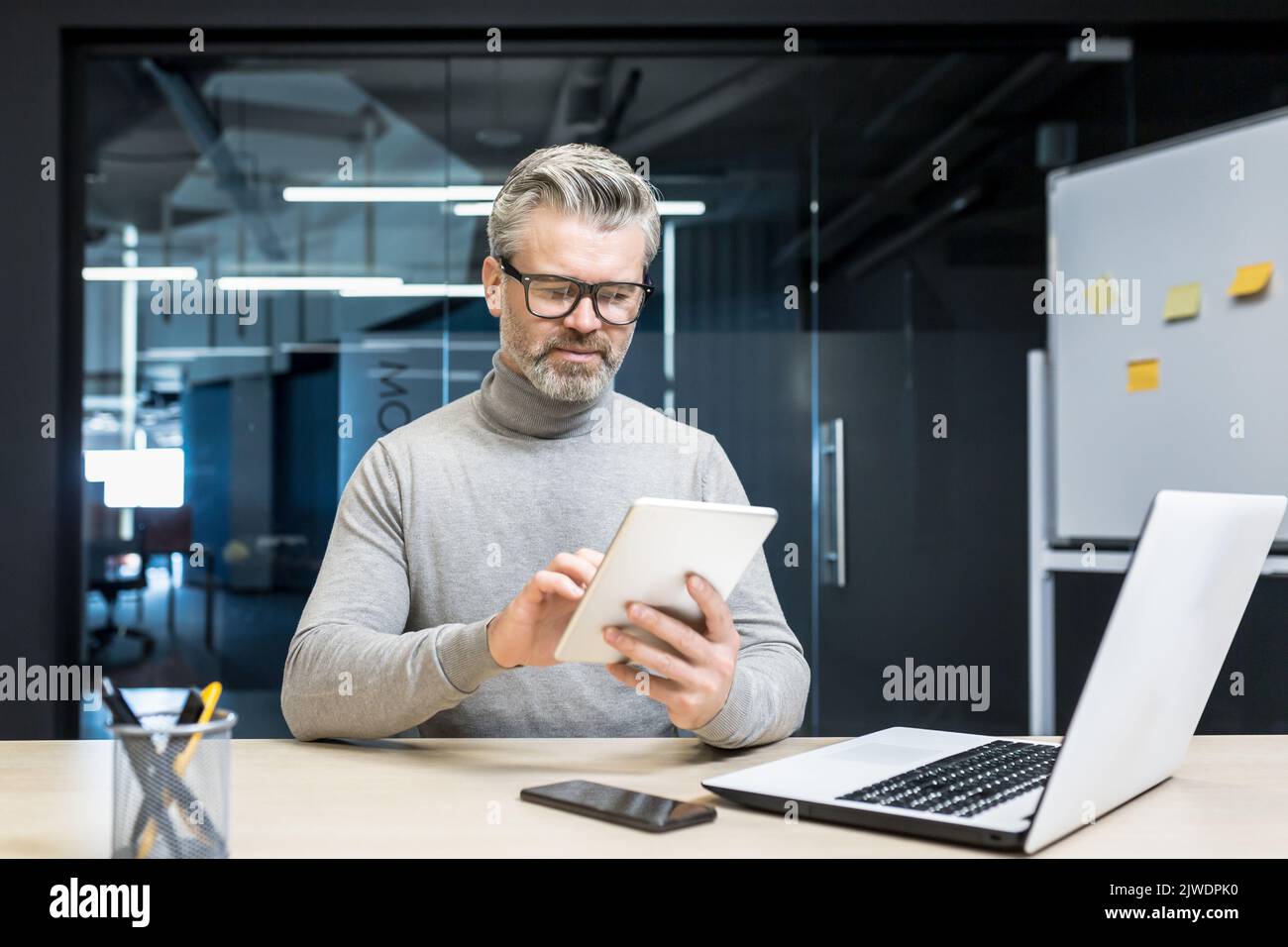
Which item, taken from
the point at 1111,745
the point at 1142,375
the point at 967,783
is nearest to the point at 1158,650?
the point at 1111,745

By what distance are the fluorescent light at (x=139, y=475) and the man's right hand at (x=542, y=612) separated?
7.49 ft

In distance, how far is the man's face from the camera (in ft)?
4.97

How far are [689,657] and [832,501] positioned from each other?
2408 millimetres

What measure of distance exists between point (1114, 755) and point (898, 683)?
9.28 feet

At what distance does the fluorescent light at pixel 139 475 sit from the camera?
3.00 m

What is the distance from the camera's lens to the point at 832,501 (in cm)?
342

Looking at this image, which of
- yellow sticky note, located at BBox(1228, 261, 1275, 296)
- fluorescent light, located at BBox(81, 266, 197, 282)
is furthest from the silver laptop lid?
fluorescent light, located at BBox(81, 266, 197, 282)

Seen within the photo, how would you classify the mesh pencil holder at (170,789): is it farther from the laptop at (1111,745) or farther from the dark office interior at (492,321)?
the dark office interior at (492,321)

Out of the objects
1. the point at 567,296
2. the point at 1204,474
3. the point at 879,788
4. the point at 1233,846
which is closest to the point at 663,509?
the point at 879,788

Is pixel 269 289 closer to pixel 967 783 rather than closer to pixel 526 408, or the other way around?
pixel 526 408

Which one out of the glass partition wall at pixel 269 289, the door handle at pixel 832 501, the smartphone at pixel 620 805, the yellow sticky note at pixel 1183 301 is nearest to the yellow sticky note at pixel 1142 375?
the yellow sticky note at pixel 1183 301

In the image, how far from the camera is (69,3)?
9.14 feet

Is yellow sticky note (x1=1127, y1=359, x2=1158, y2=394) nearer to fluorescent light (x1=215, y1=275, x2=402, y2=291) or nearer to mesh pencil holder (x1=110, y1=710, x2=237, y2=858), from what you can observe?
fluorescent light (x1=215, y1=275, x2=402, y2=291)
